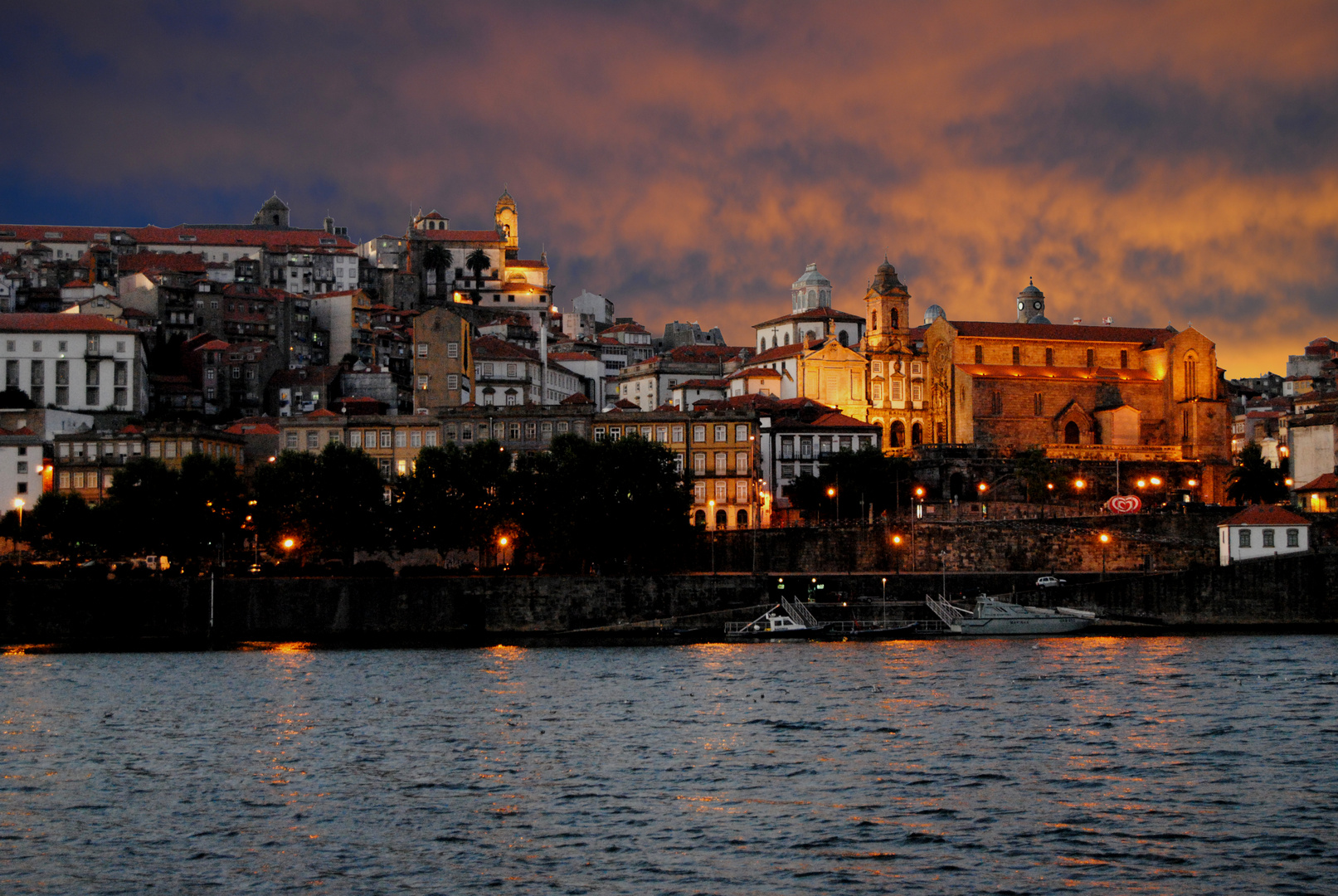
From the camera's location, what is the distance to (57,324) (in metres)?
114

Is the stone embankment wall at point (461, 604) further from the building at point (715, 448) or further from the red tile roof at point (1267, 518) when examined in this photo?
the building at point (715, 448)

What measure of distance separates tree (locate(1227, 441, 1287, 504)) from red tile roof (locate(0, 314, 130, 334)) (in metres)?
81.2

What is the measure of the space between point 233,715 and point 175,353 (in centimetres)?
9474

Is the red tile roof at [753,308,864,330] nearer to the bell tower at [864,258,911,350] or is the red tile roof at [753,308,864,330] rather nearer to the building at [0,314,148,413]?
the bell tower at [864,258,911,350]

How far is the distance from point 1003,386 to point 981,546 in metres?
37.1

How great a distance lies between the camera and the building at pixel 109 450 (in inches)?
3804

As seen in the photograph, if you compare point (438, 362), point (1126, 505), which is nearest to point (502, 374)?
point (438, 362)

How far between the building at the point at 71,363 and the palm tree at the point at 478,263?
2365 inches

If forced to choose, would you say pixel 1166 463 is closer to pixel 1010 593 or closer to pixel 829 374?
pixel 829 374

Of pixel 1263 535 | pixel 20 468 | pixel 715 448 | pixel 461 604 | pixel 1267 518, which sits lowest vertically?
pixel 461 604

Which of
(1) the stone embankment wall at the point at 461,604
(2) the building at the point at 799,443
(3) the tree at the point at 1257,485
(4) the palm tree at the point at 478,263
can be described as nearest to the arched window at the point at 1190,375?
(3) the tree at the point at 1257,485

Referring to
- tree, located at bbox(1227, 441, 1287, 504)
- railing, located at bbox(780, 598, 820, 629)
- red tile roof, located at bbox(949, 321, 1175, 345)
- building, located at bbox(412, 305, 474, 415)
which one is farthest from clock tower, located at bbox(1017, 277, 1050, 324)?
railing, located at bbox(780, 598, 820, 629)

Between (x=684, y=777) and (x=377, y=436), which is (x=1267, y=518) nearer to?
(x=684, y=777)

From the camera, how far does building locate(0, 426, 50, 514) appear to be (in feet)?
313
